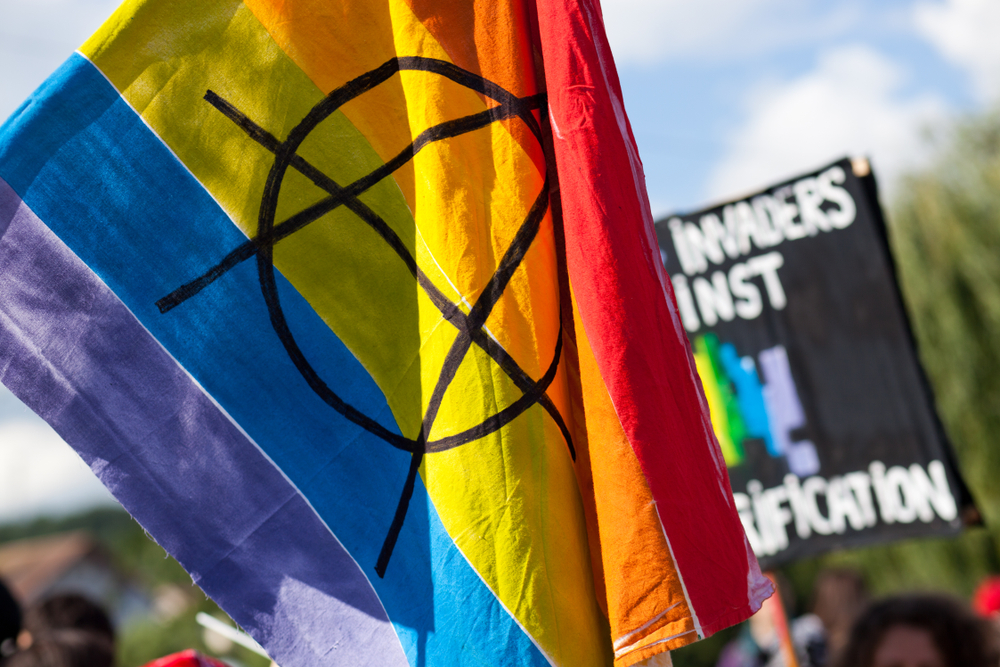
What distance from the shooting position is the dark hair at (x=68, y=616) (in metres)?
2.64

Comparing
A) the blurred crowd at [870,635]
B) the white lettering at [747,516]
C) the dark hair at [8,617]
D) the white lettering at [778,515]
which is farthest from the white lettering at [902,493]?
the dark hair at [8,617]

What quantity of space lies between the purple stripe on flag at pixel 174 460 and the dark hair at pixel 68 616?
5.27ft

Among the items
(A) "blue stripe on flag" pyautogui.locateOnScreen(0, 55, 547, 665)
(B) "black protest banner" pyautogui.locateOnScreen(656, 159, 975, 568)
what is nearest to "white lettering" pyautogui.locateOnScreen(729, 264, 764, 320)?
(B) "black protest banner" pyautogui.locateOnScreen(656, 159, 975, 568)

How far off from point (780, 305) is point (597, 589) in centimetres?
236

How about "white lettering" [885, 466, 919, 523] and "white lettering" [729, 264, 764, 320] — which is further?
"white lettering" [729, 264, 764, 320]

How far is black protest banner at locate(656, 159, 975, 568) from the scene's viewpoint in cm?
311

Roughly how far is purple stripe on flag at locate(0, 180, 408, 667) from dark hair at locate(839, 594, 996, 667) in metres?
1.52

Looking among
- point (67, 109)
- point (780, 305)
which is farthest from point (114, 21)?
point (780, 305)

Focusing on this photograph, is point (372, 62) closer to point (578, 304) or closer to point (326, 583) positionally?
point (578, 304)

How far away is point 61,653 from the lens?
7.12 feet

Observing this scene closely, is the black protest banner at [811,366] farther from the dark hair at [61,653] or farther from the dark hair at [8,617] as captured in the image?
the dark hair at [8,617]

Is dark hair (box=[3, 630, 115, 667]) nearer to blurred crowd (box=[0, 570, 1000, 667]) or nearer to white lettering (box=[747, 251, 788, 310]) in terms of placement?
blurred crowd (box=[0, 570, 1000, 667])

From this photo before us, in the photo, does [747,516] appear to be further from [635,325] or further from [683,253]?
[635,325]

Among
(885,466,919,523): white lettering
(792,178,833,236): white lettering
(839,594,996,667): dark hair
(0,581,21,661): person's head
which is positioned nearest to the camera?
(839,594,996,667): dark hair
